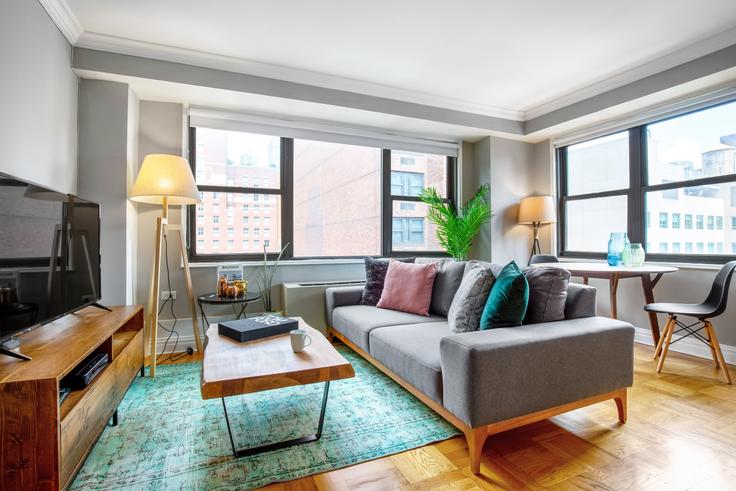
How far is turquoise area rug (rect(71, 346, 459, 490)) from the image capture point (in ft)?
4.82

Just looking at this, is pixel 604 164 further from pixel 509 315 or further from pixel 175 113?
pixel 175 113

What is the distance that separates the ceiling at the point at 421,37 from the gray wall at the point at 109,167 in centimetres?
37

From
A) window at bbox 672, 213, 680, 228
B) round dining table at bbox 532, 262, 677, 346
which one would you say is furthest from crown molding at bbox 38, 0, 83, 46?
window at bbox 672, 213, 680, 228

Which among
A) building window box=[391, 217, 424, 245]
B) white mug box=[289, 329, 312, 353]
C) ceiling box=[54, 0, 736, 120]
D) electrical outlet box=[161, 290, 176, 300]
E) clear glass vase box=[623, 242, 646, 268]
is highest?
ceiling box=[54, 0, 736, 120]

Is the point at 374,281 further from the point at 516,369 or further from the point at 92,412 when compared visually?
the point at 92,412

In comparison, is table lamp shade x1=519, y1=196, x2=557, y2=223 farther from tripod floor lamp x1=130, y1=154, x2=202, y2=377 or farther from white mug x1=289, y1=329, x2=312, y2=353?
tripod floor lamp x1=130, y1=154, x2=202, y2=377

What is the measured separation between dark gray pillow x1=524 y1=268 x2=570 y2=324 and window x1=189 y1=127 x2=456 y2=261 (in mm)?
2404

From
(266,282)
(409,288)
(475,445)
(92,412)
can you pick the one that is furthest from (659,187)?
(92,412)

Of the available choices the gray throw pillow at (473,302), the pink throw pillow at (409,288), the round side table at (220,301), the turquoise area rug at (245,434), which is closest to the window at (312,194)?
the round side table at (220,301)

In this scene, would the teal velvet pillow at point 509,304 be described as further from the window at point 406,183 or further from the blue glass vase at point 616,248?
the window at point 406,183

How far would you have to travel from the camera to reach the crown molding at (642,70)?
8.79ft

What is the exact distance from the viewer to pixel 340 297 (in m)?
3.20

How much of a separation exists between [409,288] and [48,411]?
2179mm

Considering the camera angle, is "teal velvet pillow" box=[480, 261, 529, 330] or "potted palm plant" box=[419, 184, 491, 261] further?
"potted palm plant" box=[419, 184, 491, 261]
